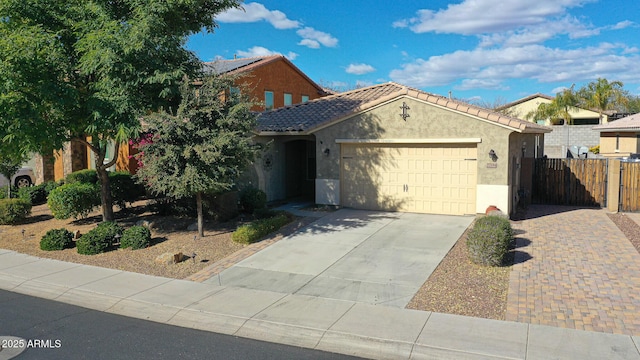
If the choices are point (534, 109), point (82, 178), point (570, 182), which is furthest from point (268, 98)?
point (534, 109)

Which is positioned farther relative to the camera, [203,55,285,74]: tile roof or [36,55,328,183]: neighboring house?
[203,55,285,74]: tile roof

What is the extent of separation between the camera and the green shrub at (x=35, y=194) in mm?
19406

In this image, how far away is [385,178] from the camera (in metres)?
15.8

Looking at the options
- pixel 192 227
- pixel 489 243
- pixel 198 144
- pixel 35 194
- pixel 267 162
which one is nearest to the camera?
pixel 489 243

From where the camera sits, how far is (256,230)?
12.4m

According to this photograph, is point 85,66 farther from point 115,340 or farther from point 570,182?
point 570,182

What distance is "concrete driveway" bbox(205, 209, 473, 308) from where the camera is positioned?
29.6 feet

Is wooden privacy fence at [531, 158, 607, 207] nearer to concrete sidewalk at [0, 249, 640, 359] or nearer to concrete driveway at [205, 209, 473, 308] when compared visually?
concrete driveway at [205, 209, 473, 308]

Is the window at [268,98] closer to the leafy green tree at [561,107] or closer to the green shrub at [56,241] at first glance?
the green shrub at [56,241]

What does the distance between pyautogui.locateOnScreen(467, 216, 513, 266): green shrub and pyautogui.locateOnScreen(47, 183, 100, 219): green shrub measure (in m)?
11.8

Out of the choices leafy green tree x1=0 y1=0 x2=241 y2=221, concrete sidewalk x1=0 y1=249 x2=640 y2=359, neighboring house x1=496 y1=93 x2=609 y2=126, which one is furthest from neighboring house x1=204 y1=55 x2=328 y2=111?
neighboring house x1=496 y1=93 x2=609 y2=126

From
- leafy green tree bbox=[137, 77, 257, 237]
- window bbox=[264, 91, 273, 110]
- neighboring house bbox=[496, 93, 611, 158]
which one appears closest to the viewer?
leafy green tree bbox=[137, 77, 257, 237]

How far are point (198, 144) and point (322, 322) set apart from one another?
232 inches

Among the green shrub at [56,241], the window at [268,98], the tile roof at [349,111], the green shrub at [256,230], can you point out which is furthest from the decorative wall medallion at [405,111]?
the window at [268,98]
